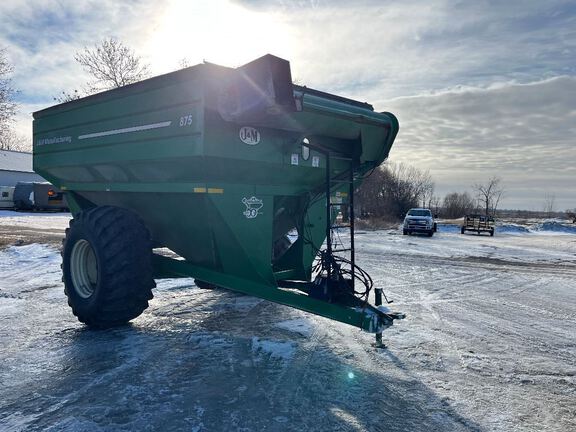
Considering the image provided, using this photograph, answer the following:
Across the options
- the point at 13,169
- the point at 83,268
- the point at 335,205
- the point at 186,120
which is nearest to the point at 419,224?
the point at 335,205

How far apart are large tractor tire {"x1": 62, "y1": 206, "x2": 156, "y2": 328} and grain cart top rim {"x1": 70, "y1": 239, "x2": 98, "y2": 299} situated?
0.85 ft

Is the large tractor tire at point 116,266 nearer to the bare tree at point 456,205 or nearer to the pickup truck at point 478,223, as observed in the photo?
the pickup truck at point 478,223

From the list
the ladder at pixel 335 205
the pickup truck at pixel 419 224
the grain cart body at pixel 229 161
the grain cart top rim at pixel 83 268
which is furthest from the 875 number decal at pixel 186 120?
the pickup truck at pixel 419 224

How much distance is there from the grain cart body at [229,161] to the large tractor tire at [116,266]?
303 millimetres

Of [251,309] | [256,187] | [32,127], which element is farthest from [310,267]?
[32,127]

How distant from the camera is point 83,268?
579 cm

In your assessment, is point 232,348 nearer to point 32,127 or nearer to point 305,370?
point 305,370

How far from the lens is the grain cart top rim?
5.62 m

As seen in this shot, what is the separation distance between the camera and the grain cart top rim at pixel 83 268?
18.4 feet

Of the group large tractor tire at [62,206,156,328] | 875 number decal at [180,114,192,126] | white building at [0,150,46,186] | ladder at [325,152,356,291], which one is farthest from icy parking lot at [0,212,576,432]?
white building at [0,150,46,186]

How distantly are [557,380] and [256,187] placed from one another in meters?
3.43

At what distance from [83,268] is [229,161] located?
2.64 metres

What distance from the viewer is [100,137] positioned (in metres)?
5.59

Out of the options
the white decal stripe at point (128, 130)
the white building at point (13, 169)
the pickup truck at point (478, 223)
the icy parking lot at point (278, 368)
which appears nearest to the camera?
the icy parking lot at point (278, 368)
